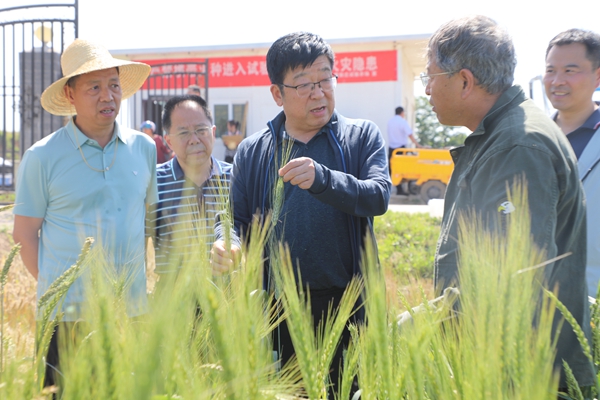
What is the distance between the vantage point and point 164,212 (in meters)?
3.24

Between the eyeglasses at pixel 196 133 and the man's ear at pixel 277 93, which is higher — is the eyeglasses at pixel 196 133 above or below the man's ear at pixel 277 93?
below

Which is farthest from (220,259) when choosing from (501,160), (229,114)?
(229,114)

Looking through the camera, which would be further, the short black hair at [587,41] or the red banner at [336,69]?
the red banner at [336,69]

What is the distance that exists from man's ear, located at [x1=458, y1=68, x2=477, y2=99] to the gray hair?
12 mm

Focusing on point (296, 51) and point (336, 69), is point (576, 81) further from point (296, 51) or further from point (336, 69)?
point (336, 69)

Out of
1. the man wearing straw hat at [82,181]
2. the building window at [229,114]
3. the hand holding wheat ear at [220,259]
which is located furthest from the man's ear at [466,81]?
the building window at [229,114]

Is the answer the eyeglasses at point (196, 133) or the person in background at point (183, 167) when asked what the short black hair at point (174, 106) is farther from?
the eyeglasses at point (196, 133)

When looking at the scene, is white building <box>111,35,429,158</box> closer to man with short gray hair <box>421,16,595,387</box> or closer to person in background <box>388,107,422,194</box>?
person in background <box>388,107,422,194</box>

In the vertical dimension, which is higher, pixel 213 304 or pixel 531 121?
pixel 531 121

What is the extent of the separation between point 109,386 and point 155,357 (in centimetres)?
13

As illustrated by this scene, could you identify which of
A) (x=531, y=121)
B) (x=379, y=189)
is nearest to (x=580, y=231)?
(x=531, y=121)

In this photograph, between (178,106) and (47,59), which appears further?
(47,59)

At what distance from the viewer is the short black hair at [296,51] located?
8.44 ft

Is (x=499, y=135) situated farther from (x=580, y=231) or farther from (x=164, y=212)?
(x=164, y=212)
